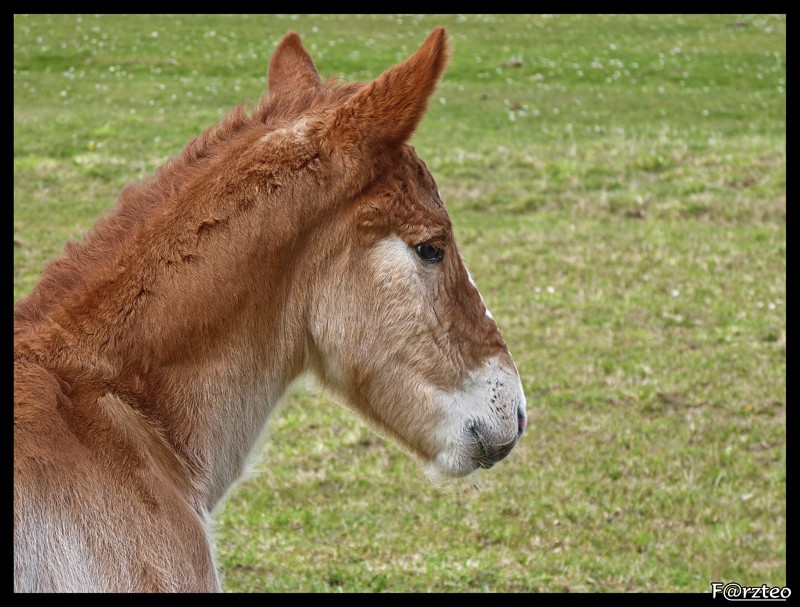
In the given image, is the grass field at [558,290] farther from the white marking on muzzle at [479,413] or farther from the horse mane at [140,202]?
the horse mane at [140,202]

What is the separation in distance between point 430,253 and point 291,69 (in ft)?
3.15

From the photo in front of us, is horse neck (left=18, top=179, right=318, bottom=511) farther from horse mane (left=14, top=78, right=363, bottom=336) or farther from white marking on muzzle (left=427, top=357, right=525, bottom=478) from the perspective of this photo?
white marking on muzzle (left=427, top=357, right=525, bottom=478)

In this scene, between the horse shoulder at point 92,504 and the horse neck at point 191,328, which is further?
the horse neck at point 191,328

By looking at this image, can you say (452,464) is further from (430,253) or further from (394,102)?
(394,102)

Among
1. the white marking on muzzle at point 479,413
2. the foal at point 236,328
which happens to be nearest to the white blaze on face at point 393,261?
the foal at point 236,328

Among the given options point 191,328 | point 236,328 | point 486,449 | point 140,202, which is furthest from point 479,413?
point 140,202

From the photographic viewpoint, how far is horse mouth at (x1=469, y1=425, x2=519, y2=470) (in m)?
3.28

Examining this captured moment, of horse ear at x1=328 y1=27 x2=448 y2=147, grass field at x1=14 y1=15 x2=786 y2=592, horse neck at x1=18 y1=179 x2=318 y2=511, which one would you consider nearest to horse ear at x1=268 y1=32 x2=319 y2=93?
horse ear at x1=328 y1=27 x2=448 y2=147

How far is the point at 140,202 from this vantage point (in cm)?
302

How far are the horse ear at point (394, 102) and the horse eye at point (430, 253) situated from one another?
349 mm

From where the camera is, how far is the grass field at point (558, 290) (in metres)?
6.06

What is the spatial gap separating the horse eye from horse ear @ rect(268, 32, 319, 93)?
2.43 ft

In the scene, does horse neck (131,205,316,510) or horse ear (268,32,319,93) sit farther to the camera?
horse ear (268,32,319,93)
